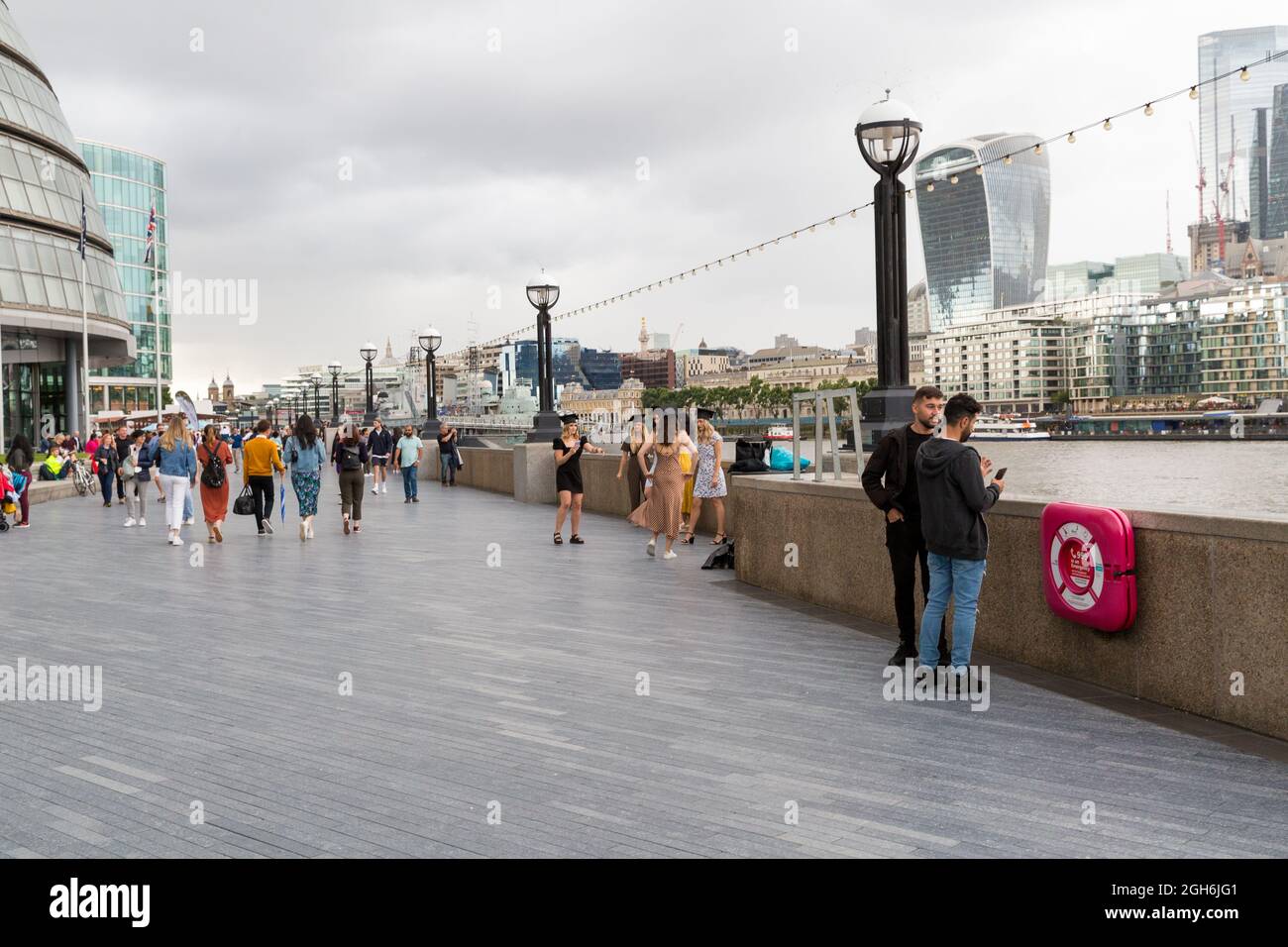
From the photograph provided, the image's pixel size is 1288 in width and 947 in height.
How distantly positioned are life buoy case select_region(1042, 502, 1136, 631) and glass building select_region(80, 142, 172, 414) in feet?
302

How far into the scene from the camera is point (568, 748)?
5434mm

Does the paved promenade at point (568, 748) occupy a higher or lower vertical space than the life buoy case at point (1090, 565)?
lower

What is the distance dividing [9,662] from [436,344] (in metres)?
29.8

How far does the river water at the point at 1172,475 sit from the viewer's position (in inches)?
1329

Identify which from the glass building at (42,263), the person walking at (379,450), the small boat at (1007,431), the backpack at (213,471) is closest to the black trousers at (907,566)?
the backpack at (213,471)

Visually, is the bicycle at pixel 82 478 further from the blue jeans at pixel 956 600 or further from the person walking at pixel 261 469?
the blue jeans at pixel 956 600

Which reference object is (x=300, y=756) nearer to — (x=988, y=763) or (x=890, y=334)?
(x=988, y=763)

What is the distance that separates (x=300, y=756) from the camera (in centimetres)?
533

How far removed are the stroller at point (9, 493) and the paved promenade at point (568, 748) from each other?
31.3 feet

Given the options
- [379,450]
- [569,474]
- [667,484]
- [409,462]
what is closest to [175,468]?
[569,474]

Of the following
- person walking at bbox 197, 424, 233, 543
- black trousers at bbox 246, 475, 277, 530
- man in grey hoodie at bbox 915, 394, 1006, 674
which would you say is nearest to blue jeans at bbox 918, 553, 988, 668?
man in grey hoodie at bbox 915, 394, 1006, 674

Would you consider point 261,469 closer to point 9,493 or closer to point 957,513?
point 9,493

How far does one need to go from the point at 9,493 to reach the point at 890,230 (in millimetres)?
15224
